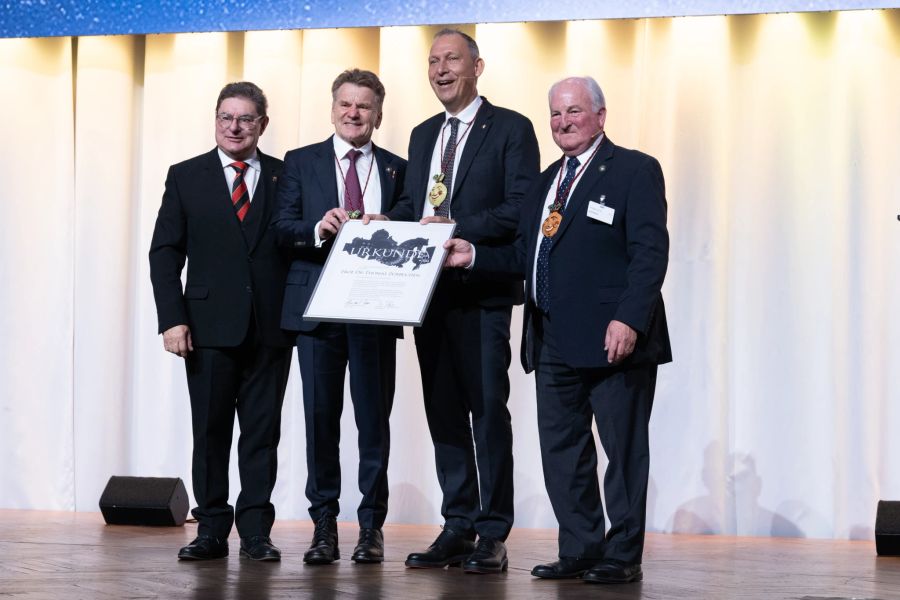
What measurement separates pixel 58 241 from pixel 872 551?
408cm

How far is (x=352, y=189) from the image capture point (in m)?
3.81

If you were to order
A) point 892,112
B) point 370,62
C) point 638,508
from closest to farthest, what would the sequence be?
1. point 638,508
2. point 892,112
3. point 370,62

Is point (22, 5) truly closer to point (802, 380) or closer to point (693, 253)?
point (693, 253)

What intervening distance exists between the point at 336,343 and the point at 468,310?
1.48 ft

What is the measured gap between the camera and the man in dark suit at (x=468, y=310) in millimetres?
3631

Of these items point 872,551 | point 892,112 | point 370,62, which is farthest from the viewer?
point 370,62

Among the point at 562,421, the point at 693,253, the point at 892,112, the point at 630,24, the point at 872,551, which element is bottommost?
the point at 872,551

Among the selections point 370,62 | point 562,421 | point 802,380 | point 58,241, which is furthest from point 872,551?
point 58,241

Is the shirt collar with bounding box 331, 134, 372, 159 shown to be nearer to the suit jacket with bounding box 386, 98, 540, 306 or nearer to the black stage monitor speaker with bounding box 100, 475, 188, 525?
the suit jacket with bounding box 386, 98, 540, 306

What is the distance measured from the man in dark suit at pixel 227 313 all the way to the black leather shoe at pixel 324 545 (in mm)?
164

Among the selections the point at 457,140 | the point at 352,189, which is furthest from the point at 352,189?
the point at 457,140

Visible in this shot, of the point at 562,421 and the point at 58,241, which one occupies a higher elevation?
the point at 58,241

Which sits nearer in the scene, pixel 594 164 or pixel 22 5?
pixel 594 164

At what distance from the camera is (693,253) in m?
5.36
